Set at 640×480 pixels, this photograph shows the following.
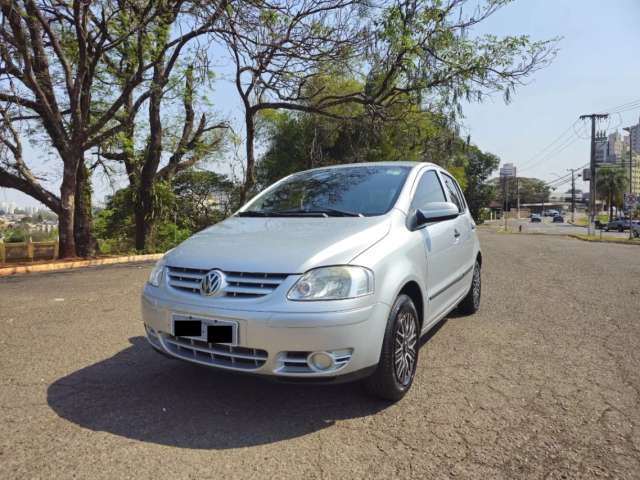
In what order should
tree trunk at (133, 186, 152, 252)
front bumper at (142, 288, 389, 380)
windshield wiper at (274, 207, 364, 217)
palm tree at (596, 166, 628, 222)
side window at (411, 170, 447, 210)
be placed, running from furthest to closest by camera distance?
palm tree at (596, 166, 628, 222)
tree trunk at (133, 186, 152, 252)
side window at (411, 170, 447, 210)
windshield wiper at (274, 207, 364, 217)
front bumper at (142, 288, 389, 380)

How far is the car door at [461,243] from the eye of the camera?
4.18 metres

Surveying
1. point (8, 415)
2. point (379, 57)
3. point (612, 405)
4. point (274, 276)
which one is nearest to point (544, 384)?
point (612, 405)

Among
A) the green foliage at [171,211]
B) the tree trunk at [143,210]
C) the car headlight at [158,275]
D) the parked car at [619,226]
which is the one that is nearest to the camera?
the car headlight at [158,275]

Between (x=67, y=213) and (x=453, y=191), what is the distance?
9908 mm

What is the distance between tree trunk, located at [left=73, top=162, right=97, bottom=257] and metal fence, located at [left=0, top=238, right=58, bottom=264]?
67cm

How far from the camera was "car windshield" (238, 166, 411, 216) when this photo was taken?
344cm

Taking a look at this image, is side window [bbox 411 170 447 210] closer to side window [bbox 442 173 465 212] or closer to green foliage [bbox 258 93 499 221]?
side window [bbox 442 173 465 212]

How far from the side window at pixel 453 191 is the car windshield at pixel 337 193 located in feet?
2.98

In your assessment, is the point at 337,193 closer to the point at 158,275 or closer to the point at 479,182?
the point at 158,275

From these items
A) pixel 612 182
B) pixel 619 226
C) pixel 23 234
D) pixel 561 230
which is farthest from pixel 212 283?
pixel 612 182

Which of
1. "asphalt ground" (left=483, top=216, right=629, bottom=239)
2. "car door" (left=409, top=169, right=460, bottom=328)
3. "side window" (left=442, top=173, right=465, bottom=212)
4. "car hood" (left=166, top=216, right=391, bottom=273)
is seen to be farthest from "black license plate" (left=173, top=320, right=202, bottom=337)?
"asphalt ground" (left=483, top=216, right=629, bottom=239)

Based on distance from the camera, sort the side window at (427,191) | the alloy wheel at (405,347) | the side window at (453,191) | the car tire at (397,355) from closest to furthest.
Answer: the car tire at (397,355) → the alloy wheel at (405,347) → the side window at (427,191) → the side window at (453,191)

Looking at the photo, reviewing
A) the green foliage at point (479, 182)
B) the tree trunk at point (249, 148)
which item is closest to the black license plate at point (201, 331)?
the tree trunk at point (249, 148)

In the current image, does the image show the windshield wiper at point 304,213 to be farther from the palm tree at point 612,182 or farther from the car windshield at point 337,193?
the palm tree at point 612,182
